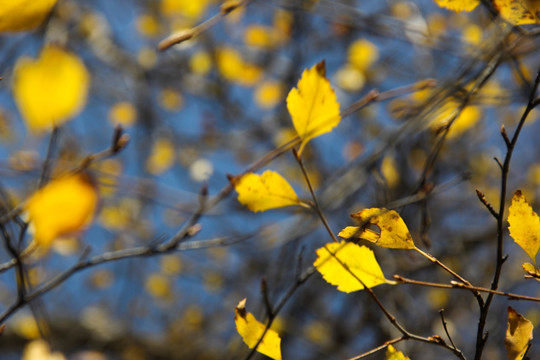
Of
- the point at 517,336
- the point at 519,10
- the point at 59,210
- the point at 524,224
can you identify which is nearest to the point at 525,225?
the point at 524,224

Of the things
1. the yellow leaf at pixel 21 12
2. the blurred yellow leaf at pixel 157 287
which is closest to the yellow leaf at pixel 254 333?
the yellow leaf at pixel 21 12

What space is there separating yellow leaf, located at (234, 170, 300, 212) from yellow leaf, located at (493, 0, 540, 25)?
0.30 meters

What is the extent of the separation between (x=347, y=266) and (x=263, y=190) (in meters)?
0.13

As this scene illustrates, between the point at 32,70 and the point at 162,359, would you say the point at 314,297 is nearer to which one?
the point at 162,359

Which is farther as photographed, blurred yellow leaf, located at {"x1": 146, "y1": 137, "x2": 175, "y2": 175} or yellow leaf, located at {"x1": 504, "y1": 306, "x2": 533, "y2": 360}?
blurred yellow leaf, located at {"x1": 146, "y1": 137, "x2": 175, "y2": 175}

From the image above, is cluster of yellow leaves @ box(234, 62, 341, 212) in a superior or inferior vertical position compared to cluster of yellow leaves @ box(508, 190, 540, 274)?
superior

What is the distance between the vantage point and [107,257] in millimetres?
595

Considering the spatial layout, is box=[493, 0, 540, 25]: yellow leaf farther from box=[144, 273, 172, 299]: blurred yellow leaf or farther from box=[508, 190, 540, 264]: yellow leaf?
box=[144, 273, 172, 299]: blurred yellow leaf

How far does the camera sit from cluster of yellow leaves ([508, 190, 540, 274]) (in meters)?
0.45

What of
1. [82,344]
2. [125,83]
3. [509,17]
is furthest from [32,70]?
[82,344]

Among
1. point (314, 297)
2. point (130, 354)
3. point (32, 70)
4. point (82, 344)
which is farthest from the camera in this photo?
point (130, 354)

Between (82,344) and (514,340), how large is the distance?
8.27ft

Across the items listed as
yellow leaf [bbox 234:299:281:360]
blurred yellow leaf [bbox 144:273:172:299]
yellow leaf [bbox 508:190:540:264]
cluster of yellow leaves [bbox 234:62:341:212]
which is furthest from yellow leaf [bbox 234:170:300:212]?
blurred yellow leaf [bbox 144:273:172:299]

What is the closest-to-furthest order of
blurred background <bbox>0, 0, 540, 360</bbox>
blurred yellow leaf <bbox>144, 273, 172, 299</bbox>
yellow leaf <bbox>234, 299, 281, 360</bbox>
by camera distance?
yellow leaf <bbox>234, 299, 281, 360</bbox> < blurred background <bbox>0, 0, 540, 360</bbox> < blurred yellow leaf <bbox>144, 273, 172, 299</bbox>
